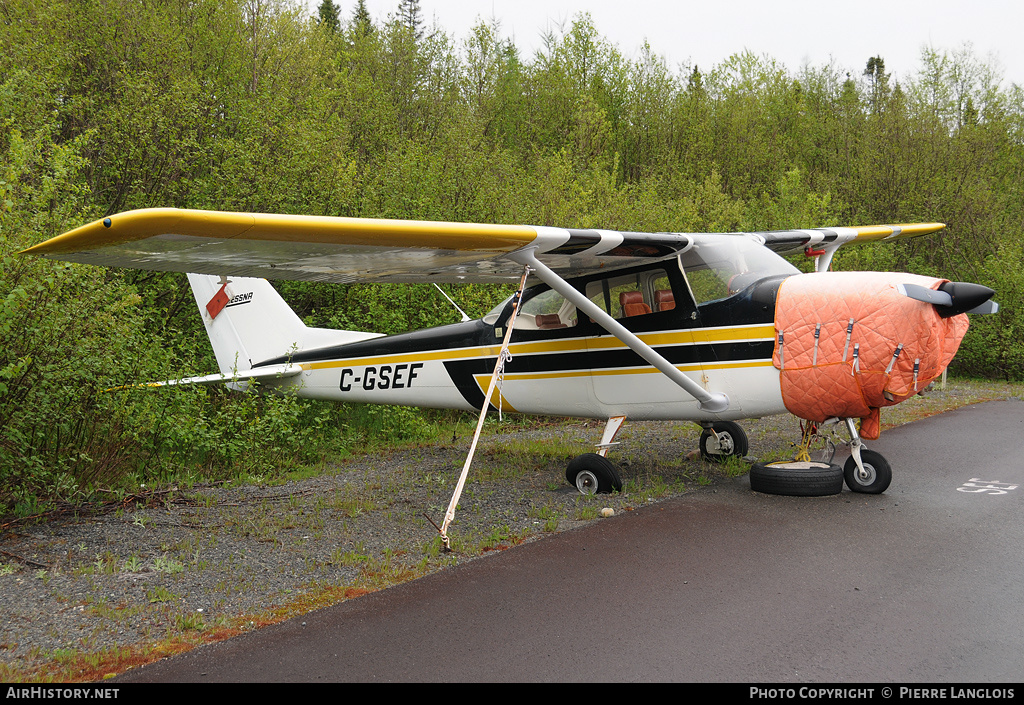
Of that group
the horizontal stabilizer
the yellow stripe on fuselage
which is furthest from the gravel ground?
the horizontal stabilizer

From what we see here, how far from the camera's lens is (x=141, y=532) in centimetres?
526

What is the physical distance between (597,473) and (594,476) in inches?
1.8

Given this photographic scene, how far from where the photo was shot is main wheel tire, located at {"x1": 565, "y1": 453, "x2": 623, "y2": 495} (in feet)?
20.6

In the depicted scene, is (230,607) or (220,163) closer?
(230,607)

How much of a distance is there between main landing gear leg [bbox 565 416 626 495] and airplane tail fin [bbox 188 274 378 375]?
11.7 feet

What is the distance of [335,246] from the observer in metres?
4.55

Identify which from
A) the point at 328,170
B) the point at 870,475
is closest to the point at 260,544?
the point at 870,475

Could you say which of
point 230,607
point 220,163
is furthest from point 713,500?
point 220,163

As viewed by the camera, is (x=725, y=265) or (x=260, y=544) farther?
(x=725, y=265)

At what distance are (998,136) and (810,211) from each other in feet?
31.3

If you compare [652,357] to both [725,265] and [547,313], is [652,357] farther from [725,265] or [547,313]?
[547,313]

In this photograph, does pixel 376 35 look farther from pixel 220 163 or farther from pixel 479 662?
pixel 479 662

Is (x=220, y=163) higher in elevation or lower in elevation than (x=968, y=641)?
higher

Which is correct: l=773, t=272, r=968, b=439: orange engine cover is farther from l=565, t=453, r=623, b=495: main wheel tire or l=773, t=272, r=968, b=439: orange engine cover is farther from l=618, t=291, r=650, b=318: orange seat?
l=565, t=453, r=623, b=495: main wheel tire
